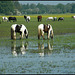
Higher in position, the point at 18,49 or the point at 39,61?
the point at 39,61

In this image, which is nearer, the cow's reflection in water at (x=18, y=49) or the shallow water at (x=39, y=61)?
the shallow water at (x=39, y=61)

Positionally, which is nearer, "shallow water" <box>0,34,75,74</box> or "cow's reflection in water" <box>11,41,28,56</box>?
"shallow water" <box>0,34,75,74</box>

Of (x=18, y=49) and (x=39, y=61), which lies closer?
(x=39, y=61)

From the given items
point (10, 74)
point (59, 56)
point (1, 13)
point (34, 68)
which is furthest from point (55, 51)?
point (1, 13)

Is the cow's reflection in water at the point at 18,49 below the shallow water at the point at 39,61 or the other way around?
below

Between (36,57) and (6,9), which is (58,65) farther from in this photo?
(6,9)

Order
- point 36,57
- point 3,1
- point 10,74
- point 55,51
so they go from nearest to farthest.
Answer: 1. point 10,74
2. point 36,57
3. point 55,51
4. point 3,1

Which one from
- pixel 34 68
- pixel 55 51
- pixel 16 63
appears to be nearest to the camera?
→ pixel 34 68

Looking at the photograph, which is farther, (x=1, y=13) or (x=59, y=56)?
(x=1, y=13)

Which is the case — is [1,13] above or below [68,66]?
below

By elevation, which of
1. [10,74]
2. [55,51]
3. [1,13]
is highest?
[10,74]

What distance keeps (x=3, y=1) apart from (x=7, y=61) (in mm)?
165484

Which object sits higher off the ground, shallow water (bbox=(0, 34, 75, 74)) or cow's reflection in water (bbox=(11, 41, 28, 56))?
shallow water (bbox=(0, 34, 75, 74))

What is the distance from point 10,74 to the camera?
42.7 ft
